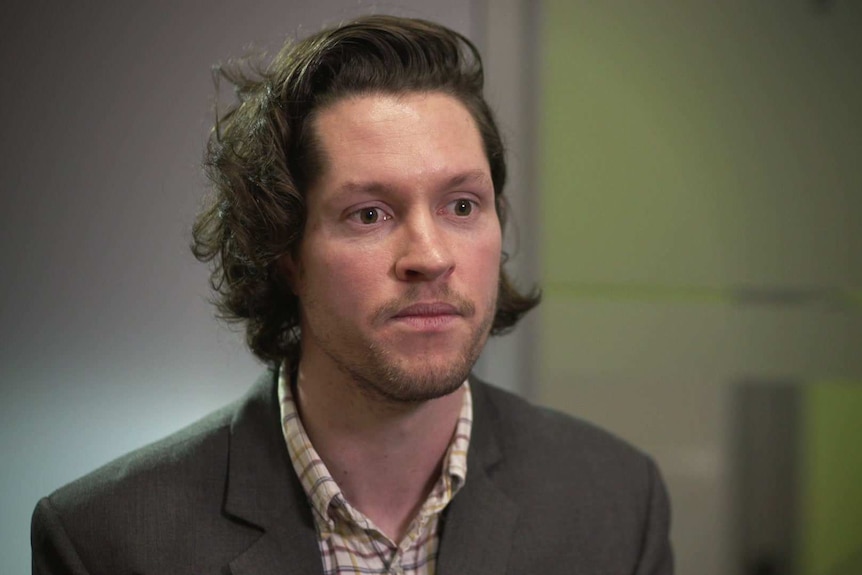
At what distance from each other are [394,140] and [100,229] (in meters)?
0.54

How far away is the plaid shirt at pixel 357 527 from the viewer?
1452 mm

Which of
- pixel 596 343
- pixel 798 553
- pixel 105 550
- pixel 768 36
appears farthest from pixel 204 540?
pixel 768 36

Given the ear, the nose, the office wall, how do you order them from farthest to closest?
the office wall → the ear → the nose

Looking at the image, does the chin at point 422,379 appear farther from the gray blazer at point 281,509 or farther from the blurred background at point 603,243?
the blurred background at point 603,243

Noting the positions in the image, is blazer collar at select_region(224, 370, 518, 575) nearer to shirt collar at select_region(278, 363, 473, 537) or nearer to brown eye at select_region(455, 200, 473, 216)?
shirt collar at select_region(278, 363, 473, 537)

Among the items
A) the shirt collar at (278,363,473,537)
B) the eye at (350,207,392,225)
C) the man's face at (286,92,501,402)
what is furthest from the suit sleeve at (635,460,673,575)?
the eye at (350,207,392,225)

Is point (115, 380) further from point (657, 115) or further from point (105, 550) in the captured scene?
point (657, 115)

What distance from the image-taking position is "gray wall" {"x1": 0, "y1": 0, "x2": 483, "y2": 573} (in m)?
1.54

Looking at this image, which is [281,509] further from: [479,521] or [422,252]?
[422,252]

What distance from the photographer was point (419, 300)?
1.36 meters

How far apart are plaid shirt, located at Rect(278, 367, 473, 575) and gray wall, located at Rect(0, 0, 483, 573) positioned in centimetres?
30

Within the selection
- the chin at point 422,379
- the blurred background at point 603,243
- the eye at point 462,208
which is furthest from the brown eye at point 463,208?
the blurred background at point 603,243

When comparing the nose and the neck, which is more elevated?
the nose

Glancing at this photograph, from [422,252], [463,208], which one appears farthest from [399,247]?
[463,208]
